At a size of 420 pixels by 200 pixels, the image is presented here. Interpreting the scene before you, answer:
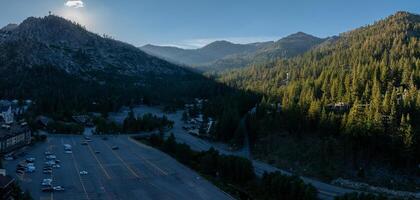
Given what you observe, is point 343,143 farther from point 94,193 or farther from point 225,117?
point 94,193

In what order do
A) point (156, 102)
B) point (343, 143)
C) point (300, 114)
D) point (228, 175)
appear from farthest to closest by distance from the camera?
point (156, 102) < point (300, 114) < point (343, 143) < point (228, 175)

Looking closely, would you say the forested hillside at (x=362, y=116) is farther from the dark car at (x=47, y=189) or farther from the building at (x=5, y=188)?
the building at (x=5, y=188)

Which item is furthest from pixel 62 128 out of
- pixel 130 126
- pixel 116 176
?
pixel 116 176

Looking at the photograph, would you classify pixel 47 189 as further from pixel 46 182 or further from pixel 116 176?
pixel 116 176

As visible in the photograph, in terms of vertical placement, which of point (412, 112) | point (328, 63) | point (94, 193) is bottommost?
point (94, 193)

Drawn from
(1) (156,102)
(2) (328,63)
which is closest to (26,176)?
(1) (156,102)

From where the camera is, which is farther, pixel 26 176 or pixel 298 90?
pixel 298 90

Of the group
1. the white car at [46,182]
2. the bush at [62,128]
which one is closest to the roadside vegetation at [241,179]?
the white car at [46,182]
